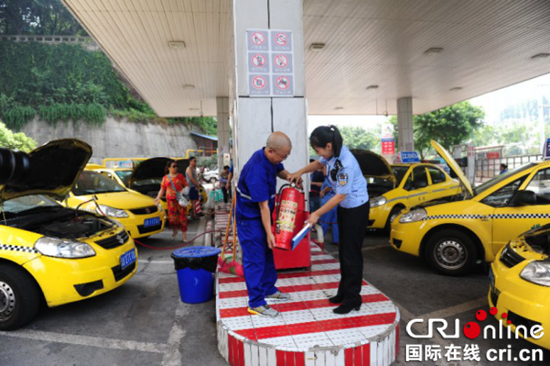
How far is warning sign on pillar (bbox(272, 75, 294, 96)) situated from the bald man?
5.84 feet

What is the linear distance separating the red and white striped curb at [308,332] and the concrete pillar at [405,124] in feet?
57.9

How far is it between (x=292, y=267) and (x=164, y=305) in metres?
1.69

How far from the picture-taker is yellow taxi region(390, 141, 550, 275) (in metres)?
4.89

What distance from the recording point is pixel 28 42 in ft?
167

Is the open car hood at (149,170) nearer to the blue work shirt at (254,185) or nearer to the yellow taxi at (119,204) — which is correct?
the yellow taxi at (119,204)

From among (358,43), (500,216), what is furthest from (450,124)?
(500,216)

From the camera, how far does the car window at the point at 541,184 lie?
4.88 metres

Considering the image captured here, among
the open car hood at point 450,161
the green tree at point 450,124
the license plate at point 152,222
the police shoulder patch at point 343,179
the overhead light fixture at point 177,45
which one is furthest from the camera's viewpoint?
the green tree at point 450,124

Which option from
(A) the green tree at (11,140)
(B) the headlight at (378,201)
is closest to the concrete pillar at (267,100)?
(B) the headlight at (378,201)

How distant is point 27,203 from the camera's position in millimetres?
5082

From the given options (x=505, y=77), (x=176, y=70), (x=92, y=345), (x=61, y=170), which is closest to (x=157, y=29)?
(x=176, y=70)

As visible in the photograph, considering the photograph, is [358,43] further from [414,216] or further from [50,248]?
[50,248]

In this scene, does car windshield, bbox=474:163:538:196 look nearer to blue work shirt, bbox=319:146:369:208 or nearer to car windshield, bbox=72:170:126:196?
blue work shirt, bbox=319:146:369:208

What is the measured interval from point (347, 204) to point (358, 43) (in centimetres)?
990
